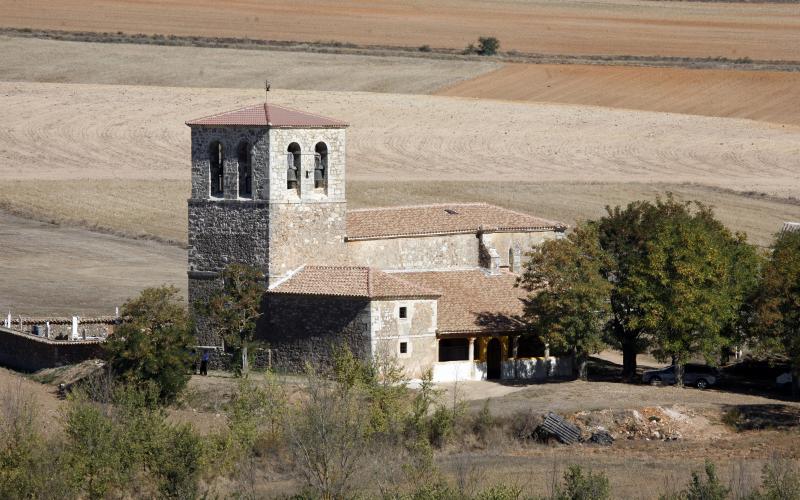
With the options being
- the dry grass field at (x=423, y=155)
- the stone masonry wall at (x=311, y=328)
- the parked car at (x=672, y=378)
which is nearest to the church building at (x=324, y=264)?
the stone masonry wall at (x=311, y=328)

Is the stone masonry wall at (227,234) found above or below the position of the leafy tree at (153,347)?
above

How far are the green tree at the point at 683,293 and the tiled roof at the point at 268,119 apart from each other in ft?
32.9

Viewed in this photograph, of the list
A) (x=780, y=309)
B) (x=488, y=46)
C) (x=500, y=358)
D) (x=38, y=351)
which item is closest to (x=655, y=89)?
(x=488, y=46)

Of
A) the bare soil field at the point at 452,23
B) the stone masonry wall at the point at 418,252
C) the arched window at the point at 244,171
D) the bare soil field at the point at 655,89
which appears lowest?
the stone masonry wall at the point at 418,252

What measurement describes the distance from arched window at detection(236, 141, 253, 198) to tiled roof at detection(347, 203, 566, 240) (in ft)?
11.3

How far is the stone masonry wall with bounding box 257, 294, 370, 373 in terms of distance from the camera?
2079 inches

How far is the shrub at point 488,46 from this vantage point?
387 ft

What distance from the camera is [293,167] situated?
5488cm

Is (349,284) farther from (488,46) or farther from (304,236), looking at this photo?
(488,46)

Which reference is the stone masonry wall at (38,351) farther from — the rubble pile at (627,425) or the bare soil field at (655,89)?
the bare soil field at (655,89)

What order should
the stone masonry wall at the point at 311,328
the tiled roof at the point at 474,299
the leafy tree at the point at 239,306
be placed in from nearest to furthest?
the stone masonry wall at the point at 311,328 < the leafy tree at the point at 239,306 < the tiled roof at the point at 474,299

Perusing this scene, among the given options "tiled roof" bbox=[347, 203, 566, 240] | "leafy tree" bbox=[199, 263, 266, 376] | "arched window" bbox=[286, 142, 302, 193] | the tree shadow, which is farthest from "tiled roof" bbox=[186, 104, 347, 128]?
the tree shadow

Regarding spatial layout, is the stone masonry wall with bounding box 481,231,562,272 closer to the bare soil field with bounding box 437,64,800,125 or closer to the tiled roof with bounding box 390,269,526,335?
the tiled roof with bounding box 390,269,526,335

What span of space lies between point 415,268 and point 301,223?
15.1 ft
